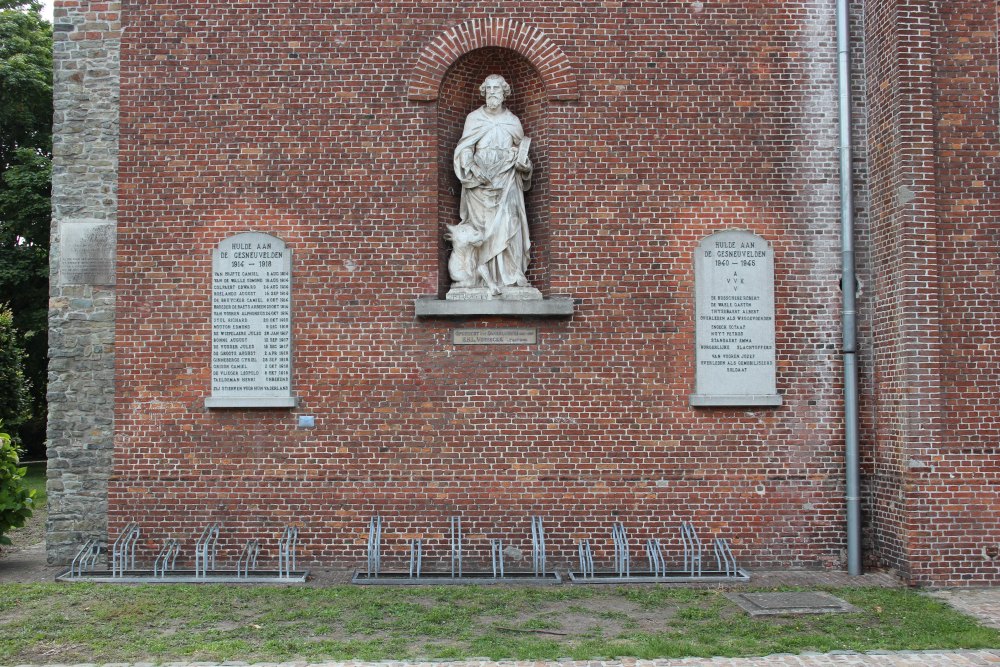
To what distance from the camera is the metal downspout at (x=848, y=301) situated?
9781mm

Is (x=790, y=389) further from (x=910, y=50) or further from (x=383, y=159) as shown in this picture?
(x=383, y=159)

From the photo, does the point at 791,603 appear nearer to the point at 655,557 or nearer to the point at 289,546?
the point at 655,557

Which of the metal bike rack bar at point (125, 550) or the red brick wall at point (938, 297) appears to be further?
the metal bike rack bar at point (125, 550)

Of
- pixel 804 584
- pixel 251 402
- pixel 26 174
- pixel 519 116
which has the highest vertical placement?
pixel 26 174

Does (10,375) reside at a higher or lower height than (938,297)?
lower

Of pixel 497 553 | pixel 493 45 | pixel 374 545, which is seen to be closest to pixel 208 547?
pixel 374 545

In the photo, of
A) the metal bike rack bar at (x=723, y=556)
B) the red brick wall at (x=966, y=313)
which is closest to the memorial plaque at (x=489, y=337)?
the metal bike rack bar at (x=723, y=556)

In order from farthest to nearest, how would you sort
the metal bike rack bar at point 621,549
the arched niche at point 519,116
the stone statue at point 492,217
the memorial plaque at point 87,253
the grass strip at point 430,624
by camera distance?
the arched niche at point 519,116 < the memorial plaque at point 87,253 < the stone statue at point 492,217 < the metal bike rack bar at point 621,549 < the grass strip at point 430,624

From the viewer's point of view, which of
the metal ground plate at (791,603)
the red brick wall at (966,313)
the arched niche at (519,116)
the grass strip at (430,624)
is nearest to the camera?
the grass strip at (430,624)

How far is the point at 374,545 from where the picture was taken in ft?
31.5

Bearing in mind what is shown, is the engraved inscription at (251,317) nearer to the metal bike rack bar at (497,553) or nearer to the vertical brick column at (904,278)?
the metal bike rack bar at (497,553)

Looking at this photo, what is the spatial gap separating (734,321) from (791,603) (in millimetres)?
3306

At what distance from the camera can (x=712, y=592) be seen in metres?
8.66

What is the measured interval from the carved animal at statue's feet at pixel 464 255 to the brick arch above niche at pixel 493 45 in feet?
Answer: 5.32
